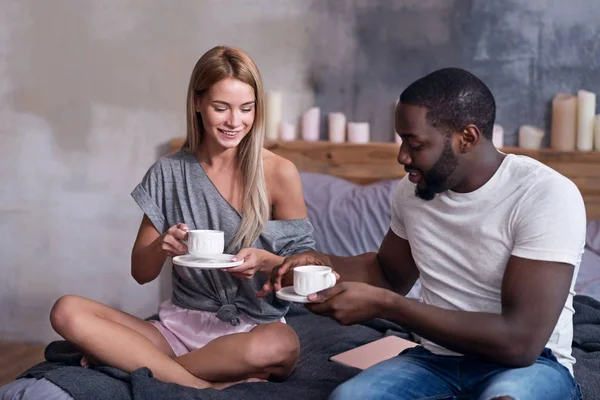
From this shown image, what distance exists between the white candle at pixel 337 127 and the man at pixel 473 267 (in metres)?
1.47

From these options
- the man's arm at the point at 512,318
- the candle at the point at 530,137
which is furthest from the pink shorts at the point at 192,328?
the candle at the point at 530,137

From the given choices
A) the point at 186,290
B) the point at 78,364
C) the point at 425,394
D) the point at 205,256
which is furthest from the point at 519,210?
the point at 78,364

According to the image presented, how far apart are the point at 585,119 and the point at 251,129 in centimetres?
146

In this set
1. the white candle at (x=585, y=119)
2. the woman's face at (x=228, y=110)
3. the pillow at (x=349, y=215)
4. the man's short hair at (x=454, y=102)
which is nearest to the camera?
the man's short hair at (x=454, y=102)

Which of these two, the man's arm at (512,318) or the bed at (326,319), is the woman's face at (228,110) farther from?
the man's arm at (512,318)

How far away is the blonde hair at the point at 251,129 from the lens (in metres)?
2.14

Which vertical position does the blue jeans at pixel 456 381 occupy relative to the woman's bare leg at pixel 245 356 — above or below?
above

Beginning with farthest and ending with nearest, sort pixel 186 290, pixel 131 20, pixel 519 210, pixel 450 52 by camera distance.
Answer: pixel 131 20, pixel 450 52, pixel 186 290, pixel 519 210

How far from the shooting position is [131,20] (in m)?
3.43

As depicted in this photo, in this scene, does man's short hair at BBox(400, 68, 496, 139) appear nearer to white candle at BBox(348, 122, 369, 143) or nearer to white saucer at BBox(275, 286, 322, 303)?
white saucer at BBox(275, 286, 322, 303)

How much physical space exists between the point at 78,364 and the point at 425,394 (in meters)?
0.96

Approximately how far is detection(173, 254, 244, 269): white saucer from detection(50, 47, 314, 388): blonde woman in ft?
0.28

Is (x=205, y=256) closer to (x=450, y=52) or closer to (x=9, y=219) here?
(x=450, y=52)

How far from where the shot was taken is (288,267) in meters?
1.83
